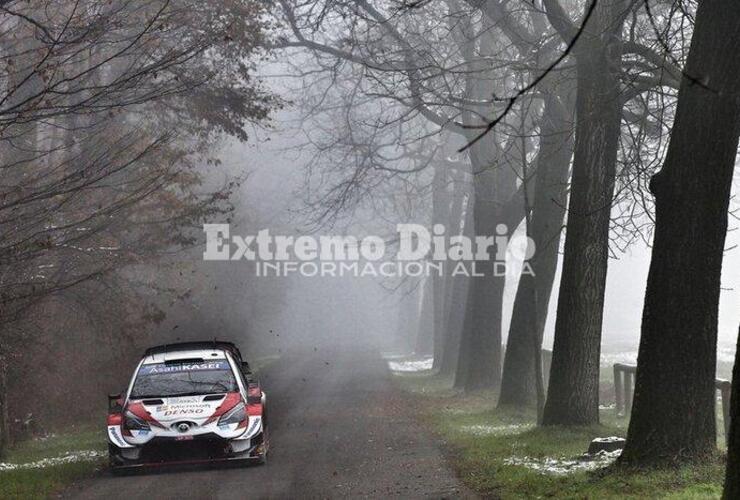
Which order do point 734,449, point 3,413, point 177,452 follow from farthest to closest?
point 3,413
point 177,452
point 734,449

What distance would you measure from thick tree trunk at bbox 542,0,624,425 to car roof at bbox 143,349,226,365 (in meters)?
5.03

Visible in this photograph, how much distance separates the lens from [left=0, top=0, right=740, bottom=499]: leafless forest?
A: 11.0 m

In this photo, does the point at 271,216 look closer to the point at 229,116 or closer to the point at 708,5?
the point at 229,116

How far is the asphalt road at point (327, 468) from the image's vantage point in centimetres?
1257

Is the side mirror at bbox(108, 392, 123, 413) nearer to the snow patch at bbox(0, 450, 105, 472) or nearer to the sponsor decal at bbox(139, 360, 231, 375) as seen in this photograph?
the sponsor decal at bbox(139, 360, 231, 375)

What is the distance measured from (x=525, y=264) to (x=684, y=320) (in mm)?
9972

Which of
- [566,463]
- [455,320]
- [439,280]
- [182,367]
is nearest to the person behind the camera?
[566,463]

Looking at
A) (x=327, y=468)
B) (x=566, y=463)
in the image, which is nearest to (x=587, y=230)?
(x=566, y=463)

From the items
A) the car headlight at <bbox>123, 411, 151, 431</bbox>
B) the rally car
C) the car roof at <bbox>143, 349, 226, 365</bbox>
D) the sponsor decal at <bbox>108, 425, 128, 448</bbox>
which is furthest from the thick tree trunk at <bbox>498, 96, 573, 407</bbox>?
the sponsor decal at <bbox>108, 425, 128, 448</bbox>

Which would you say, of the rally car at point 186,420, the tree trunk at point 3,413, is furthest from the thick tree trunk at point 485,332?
the rally car at point 186,420

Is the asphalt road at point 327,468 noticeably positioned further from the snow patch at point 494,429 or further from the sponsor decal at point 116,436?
the snow patch at point 494,429

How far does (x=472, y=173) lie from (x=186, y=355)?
870 cm

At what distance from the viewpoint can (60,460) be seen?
16.7m

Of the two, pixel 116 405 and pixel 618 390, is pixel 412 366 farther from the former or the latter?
pixel 116 405
